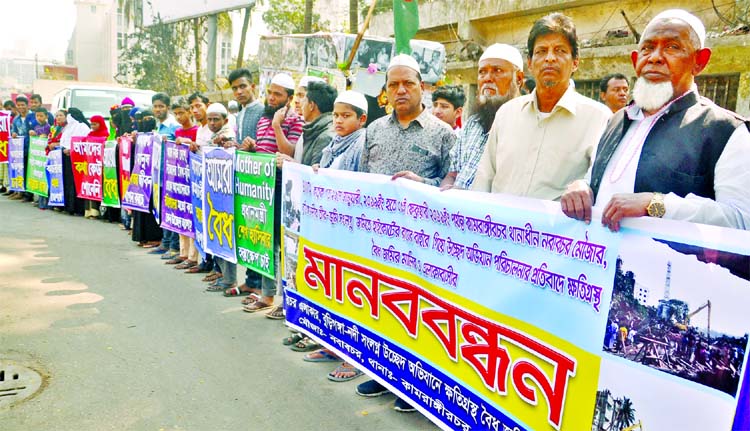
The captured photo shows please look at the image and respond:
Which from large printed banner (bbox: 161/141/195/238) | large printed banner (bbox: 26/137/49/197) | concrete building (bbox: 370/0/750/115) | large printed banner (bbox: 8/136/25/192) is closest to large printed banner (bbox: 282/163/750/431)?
large printed banner (bbox: 161/141/195/238)

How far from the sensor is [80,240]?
8.85 meters

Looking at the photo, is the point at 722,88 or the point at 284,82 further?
the point at 722,88

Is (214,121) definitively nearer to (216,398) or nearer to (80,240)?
(80,240)

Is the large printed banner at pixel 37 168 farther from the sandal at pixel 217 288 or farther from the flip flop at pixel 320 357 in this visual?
the flip flop at pixel 320 357

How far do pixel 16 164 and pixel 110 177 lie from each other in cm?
451

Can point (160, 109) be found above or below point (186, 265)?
above

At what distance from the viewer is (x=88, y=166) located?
1048 centimetres

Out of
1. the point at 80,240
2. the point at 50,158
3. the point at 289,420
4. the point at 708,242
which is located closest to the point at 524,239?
the point at 708,242

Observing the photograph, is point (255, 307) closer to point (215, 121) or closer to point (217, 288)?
point (217, 288)

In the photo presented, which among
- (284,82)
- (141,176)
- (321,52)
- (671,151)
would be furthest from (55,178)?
(671,151)

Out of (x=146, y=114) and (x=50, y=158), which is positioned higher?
(x=146, y=114)

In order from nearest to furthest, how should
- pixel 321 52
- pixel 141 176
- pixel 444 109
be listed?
pixel 444 109 < pixel 141 176 < pixel 321 52

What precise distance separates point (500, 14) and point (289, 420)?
16.0 meters

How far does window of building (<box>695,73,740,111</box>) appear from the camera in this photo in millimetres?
11780
